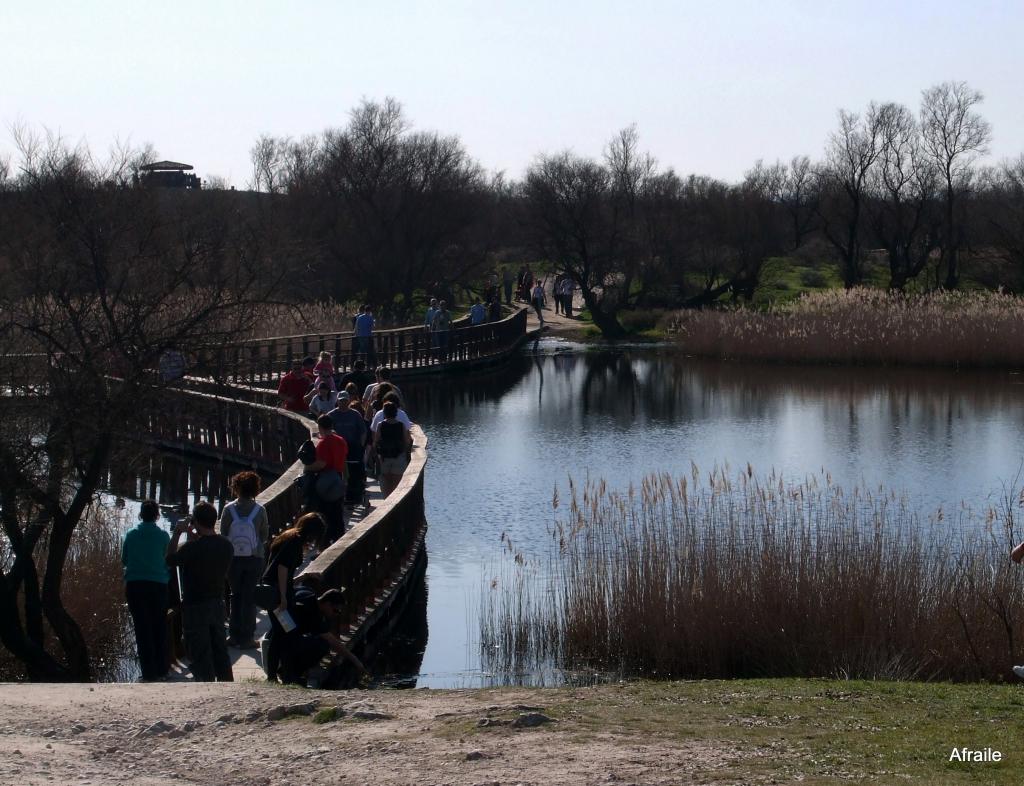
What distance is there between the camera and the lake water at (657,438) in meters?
20.3

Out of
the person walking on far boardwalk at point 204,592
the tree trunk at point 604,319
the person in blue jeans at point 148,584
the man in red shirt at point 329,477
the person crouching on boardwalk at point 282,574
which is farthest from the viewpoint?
the tree trunk at point 604,319

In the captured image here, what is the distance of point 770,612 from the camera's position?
1384 centimetres

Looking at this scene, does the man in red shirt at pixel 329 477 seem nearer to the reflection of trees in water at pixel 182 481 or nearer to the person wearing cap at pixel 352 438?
the person wearing cap at pixel 352 438

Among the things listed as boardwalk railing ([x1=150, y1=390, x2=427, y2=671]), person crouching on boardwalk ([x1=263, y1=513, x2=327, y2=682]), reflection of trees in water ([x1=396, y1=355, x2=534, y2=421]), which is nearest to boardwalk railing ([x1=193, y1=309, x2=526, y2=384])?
reflection of trees in water ([x1=396, y1=355, x2=534, y2=421])

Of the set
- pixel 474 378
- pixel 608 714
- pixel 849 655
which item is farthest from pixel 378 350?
pixel 608 714

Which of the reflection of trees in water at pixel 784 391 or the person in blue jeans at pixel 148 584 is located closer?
the person in blue jeans at pixel 148 584

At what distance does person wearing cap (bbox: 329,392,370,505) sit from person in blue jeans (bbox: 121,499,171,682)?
20.5 feet

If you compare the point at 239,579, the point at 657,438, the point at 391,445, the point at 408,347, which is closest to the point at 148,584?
the point at 239,579

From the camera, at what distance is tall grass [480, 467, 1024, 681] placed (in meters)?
13.0

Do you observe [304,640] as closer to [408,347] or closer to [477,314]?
[408,347]

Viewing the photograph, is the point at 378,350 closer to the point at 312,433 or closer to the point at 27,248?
the point at 312,433

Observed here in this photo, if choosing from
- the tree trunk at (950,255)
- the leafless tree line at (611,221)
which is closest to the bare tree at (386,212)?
the leafless tree line at (611,221)

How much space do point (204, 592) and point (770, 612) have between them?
18.3ft

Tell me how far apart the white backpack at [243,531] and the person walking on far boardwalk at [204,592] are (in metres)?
0.81
